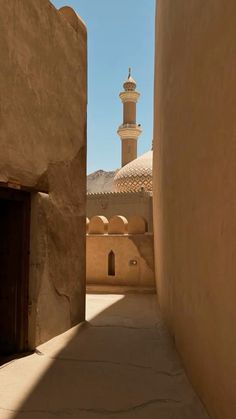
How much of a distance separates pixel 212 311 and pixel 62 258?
248 cm

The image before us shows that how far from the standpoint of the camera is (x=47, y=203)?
400 cm

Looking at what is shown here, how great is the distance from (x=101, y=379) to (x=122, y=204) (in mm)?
11784

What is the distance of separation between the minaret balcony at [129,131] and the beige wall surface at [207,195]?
1571cm

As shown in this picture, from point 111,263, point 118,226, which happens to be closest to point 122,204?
point 118,226

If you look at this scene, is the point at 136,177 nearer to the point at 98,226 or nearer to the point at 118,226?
the point at 98,226

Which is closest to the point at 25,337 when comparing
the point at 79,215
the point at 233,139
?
the point at 79,215

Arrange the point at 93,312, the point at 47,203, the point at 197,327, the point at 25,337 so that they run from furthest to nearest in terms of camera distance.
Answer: the point at 93,312 → the point at 47,203 → the point at 25,337 → the point at 197,327

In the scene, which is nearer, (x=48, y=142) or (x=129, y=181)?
(x=48, y=142)

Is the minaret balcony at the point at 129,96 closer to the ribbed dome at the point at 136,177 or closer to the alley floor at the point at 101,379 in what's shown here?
the ribbed dome at the point at 136,177

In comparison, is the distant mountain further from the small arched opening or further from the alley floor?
the alley floor

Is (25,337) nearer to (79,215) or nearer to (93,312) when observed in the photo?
(79,215)

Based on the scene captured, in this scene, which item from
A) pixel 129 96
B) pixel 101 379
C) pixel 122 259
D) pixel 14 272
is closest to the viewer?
pixel 101 379

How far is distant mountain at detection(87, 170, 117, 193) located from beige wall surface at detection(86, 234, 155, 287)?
35.6 m

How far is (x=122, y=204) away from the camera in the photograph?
14.7 meters
